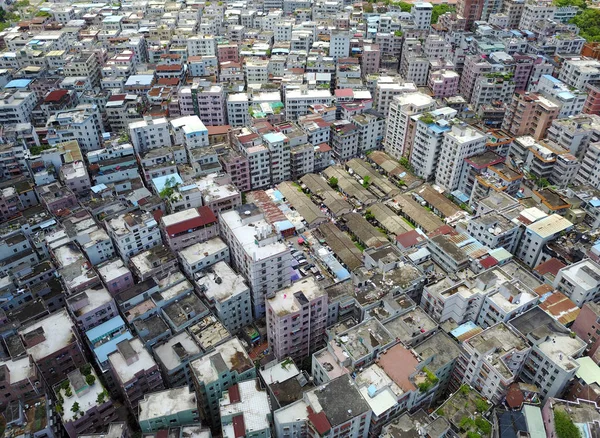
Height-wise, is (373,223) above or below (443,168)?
below

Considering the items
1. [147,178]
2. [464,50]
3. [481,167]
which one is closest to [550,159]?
[481,167]

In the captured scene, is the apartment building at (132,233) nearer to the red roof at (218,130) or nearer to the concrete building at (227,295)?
the concrete building at (227,295)

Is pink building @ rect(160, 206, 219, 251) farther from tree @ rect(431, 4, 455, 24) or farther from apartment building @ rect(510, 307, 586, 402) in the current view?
tree @ rect(431, 4, 455, 24)

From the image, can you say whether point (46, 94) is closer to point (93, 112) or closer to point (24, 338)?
point (93, 112)

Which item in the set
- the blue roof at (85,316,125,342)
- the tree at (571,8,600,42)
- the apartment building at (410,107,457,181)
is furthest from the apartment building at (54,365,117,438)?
the tree at (571,8,600,42)

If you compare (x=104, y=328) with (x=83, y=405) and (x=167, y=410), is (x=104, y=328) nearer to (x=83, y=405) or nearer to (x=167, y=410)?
(x=83, y=405)

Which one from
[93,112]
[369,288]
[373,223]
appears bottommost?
[373,223]
